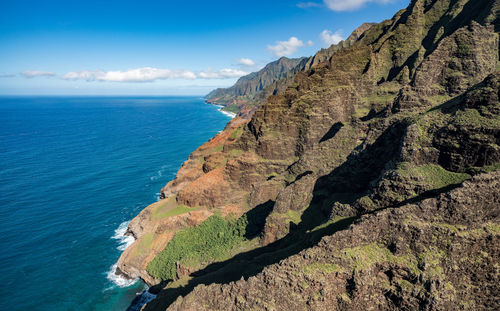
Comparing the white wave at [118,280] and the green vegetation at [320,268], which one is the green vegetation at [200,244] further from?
the green vegetation at [320,268]

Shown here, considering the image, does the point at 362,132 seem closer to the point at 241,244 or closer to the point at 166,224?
the point at 241,244

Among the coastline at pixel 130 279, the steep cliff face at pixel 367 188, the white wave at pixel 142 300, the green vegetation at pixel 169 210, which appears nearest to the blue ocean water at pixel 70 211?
the coastline at pixel 130 279

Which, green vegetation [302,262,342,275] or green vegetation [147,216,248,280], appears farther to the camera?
green vegetation [147,216,248,280]

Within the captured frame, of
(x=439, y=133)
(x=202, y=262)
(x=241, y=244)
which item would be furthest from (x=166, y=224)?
(x=439, y=133)

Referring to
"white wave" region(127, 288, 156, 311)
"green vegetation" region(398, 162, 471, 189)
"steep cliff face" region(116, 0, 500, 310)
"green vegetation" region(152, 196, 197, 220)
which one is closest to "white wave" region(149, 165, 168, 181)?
"steep cliff face" region(116, 0, 500, 310)

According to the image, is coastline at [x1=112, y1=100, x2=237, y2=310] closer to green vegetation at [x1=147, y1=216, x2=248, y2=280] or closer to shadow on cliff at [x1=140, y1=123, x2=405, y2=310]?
green vegetation at [x1=147, y1=216, x2=248, y2=280]
